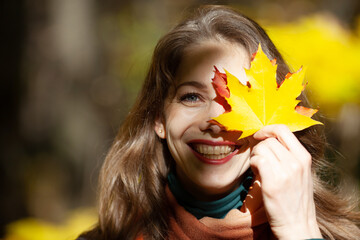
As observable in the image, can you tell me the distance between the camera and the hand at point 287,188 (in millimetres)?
1323

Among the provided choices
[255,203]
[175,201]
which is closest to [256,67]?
[255,203]

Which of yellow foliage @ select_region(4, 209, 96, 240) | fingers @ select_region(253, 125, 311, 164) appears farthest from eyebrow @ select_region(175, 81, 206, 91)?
yellow foliage @ select_region(4, 209, 96, 240)

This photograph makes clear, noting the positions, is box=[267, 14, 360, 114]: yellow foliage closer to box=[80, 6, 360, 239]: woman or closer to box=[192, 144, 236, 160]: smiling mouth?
box=[80, 6, 360, 239]: woman

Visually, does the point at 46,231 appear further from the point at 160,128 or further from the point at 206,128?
the point at 206,128

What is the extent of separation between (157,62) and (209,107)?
0.41 meters

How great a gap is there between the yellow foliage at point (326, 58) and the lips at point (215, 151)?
5.96 ft

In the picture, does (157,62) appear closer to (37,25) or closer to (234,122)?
(234,122)

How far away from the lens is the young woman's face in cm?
155

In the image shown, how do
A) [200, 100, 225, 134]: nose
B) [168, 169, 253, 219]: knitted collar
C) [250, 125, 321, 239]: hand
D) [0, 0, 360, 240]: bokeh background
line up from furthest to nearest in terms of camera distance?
[0, 0, 360, 240]: bokeh background
[168, 169, 253, 219]: knitted collar
[200, 100, 225, 134]: nose
[250, 125, 321, 239]: hand

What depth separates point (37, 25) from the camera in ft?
19.0

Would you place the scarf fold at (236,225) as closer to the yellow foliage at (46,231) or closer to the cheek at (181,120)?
the cheek at (181,120)

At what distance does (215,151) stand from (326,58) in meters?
2.23

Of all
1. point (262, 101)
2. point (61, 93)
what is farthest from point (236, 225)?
point (61, 93)

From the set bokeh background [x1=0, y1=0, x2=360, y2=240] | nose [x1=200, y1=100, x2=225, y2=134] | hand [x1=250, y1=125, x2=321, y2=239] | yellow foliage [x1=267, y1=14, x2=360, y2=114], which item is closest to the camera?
hand [x1=250, y1=125, x2=321, y2=239]
